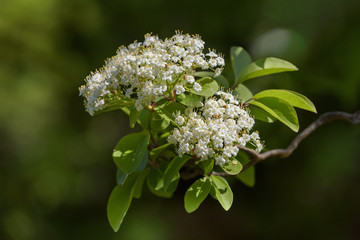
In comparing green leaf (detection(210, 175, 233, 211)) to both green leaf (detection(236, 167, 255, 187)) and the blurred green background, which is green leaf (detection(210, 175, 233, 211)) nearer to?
green leaf (detection(236, 167, 255, 187))

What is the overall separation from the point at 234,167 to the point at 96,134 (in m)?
3.29

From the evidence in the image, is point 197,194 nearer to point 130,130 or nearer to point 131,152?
point 131,152

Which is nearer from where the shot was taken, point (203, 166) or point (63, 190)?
point (203, 166)

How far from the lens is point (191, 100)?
1021 millimetres

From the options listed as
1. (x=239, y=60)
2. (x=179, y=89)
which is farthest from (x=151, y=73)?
(x=239, y=60)

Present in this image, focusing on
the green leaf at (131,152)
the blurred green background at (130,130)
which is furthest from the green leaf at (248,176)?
the blurred green background at (130,130)

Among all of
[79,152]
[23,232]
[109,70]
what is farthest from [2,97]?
[109,70]

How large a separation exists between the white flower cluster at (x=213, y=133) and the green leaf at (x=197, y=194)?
71mm

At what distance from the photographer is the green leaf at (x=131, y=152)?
1.01m

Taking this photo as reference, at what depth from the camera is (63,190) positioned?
154 inches

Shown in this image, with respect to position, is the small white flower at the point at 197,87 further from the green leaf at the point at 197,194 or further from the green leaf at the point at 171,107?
the green leaf at the point at 197,194

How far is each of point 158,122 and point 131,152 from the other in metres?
0.10

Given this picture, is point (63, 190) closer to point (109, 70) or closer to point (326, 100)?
point (326, 100)

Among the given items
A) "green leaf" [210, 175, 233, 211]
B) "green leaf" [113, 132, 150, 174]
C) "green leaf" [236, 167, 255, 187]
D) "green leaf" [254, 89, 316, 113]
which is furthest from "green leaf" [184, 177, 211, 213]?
"green leaf" [236, 167, 255, 187]
